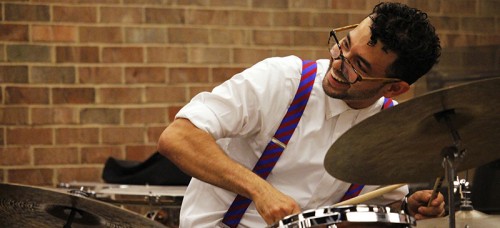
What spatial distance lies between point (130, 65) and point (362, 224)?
286cm

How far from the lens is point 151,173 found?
14.6 ft

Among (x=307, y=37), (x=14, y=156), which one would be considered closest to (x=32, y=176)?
(x=14, y=156)

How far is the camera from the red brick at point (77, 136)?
477 centimetres

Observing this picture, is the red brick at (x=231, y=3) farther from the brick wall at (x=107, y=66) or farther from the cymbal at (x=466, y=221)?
the cymbal at (x=466, y=221)

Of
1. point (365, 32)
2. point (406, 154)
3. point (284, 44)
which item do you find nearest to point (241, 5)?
point (284, 44)

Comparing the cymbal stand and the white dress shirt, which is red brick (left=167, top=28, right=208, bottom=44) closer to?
the white dress shirt

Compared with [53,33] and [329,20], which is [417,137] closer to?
[53,33]

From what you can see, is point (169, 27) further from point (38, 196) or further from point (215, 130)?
point (38, 196)

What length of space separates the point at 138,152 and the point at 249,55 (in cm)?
76

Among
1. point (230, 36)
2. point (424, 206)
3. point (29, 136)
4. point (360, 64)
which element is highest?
point (360, 64)

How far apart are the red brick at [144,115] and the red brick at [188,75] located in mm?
169

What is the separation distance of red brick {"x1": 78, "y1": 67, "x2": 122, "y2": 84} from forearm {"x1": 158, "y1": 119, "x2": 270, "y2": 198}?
7.27ft

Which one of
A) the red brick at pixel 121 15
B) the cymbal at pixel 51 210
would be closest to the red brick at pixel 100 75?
the red brick at pixel 121 15

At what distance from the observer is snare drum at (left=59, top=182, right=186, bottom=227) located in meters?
3.95
